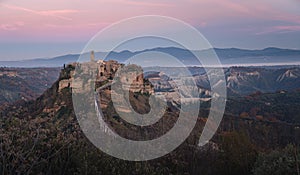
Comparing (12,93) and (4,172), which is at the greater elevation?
(4,172)

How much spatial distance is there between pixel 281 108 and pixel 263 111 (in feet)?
10.9

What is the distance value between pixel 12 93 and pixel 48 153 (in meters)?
92.1

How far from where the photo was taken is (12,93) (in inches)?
3610

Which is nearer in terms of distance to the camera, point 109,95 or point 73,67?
point 109,95

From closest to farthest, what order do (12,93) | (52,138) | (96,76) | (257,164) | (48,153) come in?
1. (48,153)
2. (52,138)
3. (257,164)
4. (96,76)
5. (12,93)

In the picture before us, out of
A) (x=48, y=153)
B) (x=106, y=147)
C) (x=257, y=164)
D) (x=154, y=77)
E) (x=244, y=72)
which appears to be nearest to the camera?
(x=48, y=153)

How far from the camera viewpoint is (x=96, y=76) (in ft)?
188

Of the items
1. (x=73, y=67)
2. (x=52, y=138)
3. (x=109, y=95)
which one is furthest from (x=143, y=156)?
(x=73, y=67)

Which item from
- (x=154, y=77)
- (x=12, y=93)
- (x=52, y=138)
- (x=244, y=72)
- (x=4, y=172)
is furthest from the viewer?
(x=244, y=72)

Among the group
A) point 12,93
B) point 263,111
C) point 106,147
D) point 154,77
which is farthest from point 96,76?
point 106,147

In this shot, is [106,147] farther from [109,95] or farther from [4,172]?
[109,95]

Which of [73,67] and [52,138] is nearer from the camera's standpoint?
[52,138]

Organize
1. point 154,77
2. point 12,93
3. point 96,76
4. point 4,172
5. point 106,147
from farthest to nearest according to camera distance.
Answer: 1. point 12,93
2. point 154,77
3. point 96,76
4. point 106,147
5. point 4,172

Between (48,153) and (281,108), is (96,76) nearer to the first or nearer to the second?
(281,108)
